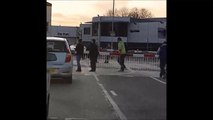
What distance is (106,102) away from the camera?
1236 cm

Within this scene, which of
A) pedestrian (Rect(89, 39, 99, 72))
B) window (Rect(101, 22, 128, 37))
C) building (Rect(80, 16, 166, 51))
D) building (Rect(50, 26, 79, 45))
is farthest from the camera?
building (Rect(50, 26, 79, 45))

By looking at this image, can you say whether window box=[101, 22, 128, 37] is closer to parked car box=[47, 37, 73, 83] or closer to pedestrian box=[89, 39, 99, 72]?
pedestrian box=[89, 39, 99, 72]

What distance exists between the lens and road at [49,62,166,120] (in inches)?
393

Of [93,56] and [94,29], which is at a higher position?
[94,29]

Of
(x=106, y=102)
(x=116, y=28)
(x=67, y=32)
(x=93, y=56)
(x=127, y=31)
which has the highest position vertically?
(x=116, y=28)

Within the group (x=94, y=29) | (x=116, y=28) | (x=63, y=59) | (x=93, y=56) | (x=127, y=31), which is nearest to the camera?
(x=63, y=59)

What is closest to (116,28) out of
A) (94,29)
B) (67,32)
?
(94,29)

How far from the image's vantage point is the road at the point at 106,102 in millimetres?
9984

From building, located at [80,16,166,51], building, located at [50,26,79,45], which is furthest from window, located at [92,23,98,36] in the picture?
building, located at [50,26,79,45]

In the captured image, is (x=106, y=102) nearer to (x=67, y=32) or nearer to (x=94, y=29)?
(x=94, y=29)

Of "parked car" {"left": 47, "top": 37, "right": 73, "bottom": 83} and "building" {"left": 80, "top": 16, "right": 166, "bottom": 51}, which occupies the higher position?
"building" {"left": 80, "top": 16, "right": 166, "bottom": 51}

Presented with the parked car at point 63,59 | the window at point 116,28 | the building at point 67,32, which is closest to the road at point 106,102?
the parked car at point 63,59
